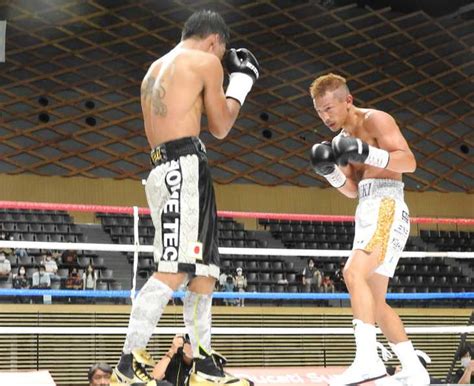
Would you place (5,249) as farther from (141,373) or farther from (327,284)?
(141,373)

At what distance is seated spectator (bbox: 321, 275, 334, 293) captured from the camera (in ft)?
33.9

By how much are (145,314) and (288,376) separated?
1.58 m

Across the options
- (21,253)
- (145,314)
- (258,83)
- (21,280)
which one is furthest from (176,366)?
(258,83)

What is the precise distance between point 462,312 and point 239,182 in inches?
185

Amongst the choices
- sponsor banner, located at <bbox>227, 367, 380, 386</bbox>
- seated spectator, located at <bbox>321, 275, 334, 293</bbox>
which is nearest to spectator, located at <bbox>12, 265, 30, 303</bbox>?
seated spectator, located at <bbox>321, 275, 334, 293</bbox>

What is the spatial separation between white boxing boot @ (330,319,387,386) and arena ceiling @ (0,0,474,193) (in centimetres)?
1032

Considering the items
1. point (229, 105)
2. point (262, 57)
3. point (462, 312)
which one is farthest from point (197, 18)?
point (262, 57)

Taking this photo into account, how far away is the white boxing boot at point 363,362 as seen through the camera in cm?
299

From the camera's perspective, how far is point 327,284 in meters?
10.6

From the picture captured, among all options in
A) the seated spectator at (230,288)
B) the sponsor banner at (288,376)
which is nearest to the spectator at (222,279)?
the seated spectator at (230,288)

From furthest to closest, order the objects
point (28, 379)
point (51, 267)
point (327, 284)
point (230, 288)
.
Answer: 1. point (327, 284)
2. point (230, 288)
3. point (51, 267)
4. point (28, 379)

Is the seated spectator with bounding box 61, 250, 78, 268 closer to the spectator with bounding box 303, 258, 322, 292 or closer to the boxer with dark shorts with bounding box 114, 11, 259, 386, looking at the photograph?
the spectator with bounding box 303, 258, 322, 292

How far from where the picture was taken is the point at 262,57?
13711 mm

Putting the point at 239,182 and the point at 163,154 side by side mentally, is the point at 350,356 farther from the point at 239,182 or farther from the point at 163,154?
the point at 163,154
